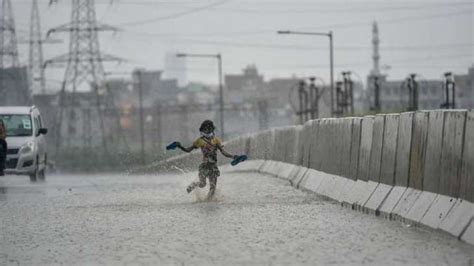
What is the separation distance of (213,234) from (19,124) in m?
17.1

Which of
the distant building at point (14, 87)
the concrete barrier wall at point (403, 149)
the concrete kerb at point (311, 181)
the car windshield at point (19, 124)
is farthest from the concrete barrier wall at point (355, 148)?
the distant building at point (14, 87)

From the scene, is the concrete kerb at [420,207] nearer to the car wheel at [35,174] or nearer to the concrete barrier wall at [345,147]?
the concrete barrier wall at [345,147]

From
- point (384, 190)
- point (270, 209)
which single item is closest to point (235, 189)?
point (270, 209)

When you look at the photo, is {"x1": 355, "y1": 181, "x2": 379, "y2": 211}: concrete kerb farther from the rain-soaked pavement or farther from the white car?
the white car

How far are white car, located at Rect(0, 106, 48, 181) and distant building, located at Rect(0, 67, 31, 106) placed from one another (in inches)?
1199

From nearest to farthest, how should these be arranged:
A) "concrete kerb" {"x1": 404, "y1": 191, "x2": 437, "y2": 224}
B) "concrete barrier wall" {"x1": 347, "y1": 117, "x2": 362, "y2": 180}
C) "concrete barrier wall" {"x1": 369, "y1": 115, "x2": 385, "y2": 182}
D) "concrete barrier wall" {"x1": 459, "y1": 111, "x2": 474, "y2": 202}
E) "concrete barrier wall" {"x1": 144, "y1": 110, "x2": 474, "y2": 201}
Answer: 1. "concrete barrier wall" {"x1": 459, "y1": 111, "x2": 474, "y2": 202}
2. "concrete barrier wall" {"x1": 144, "y1": 110, "x2": 474, "y2": 201}
3. "concrete kerb" {"x1": 404, "y1": 191, "x2": 437, "y2": 224}
4. "concrete barrier wall" {"x1": 369, "y1": 115, "x2": 385, "y2": 182}
5. "concrete barrier wall" {"x1": 347, "y1": 117, "x2": 362, "y2": 180}

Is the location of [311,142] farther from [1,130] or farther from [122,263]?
[122,263]

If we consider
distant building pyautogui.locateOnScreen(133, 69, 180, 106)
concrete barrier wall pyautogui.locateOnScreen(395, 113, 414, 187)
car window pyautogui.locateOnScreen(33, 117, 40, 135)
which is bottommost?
distant building pyautogui.locateOnScreen(133, 69, 180, 106)

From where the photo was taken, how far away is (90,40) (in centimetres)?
5153

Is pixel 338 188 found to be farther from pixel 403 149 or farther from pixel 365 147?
pixel 403 149

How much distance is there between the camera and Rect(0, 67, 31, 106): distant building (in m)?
57.7

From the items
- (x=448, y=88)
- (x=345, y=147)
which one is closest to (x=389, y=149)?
(x=345, y=147)

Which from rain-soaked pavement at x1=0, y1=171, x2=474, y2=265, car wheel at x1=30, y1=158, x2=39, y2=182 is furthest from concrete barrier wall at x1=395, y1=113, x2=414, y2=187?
car wheel at x1=30, y1=158, x2=39, y2=182

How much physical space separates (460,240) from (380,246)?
0.80 m
